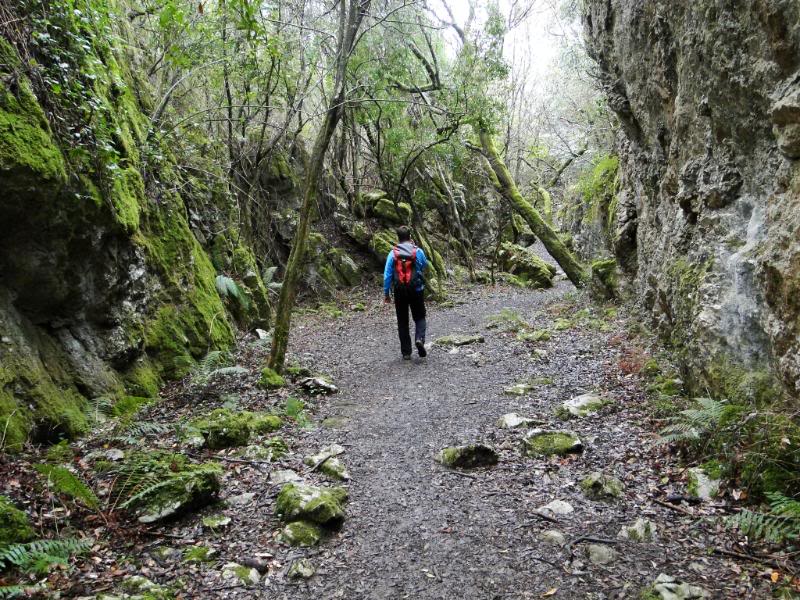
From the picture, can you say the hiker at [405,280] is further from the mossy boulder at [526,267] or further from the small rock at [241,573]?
the mossy boulder at [526,267]

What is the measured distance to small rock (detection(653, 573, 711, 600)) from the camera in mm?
2828

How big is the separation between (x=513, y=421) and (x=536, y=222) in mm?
10101

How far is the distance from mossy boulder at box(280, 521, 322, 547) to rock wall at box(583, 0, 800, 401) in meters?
3.69

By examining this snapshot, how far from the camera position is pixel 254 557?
349cm

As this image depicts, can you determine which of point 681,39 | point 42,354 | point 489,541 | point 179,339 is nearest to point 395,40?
point 681,39

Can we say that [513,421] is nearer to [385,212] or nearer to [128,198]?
[128,198]

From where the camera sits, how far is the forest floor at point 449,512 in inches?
124

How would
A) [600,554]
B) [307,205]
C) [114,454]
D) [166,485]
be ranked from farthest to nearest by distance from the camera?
[307,205] → [114,454] → [166,485] → [600,554]

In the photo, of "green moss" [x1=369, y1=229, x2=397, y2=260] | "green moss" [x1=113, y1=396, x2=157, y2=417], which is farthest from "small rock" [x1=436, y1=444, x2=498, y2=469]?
"green moss" [x1=369, y1=229, x2=397, y2=260]

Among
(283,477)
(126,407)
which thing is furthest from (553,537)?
(126,407)

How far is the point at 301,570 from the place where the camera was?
132 inches

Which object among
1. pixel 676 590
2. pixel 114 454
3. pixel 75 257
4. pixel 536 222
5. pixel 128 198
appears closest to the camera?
pixel 676 590

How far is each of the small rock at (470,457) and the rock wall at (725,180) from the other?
7.17 feet

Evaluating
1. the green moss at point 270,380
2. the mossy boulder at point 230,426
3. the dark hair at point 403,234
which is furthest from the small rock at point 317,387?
the dark hair at point 403,234
